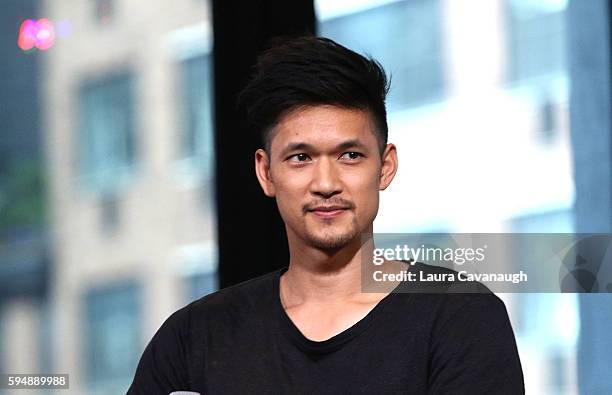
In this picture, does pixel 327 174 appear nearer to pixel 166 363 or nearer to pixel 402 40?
pixel 166 363

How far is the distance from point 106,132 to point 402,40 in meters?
0.69

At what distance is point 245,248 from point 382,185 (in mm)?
575

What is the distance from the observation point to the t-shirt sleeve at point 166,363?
1.79 metres

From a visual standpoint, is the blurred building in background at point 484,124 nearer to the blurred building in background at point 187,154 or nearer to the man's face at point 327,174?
the blurred building in background at point 187,154

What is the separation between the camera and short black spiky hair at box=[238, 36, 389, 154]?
1.74 metres

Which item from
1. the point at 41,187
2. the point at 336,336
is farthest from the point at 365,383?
the point at 41,187

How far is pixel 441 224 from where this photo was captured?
225 centimetres

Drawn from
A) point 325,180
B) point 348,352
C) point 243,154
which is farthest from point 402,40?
point 348,352

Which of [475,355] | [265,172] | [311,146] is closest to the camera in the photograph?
[475,355]

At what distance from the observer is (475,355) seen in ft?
5.35

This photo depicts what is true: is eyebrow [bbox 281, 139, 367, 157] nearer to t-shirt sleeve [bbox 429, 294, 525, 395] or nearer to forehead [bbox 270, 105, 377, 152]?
forehead [bbox 270, 105, 377, 152]

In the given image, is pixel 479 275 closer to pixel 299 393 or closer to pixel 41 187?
pixel 299 393

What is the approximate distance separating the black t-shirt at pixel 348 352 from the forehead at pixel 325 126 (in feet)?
0.79

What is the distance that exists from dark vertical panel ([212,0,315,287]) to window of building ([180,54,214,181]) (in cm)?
5
